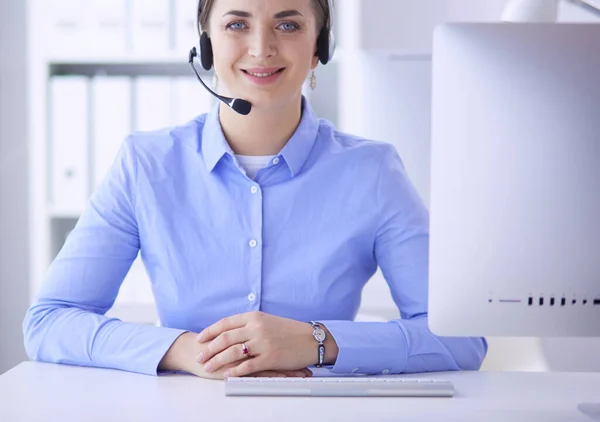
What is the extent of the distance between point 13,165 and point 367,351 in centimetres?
179

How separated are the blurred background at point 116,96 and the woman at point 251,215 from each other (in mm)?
911

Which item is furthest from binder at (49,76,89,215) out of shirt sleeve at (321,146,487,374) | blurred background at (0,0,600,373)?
shirt sleeve at (321,146,487,374)

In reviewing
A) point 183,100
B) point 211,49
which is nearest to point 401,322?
point 211,49

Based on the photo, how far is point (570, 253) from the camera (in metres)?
1.01

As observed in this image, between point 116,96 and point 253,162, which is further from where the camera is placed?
point 116,96

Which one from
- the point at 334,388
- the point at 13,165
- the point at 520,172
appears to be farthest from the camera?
the point at 13,165

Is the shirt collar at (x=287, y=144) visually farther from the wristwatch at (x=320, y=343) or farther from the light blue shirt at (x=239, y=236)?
the wristwatch at (x=320, y=343)

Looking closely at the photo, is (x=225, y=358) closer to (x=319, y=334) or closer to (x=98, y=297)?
(x=319, y=334)

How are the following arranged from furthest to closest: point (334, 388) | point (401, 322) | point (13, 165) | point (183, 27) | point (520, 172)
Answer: point (13, 165) < point (183, 27) < point (401, 322) < point (334, 388) < point (520, 172)

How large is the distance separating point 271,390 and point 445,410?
0.73ft

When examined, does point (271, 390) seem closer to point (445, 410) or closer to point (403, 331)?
point (445, 410)

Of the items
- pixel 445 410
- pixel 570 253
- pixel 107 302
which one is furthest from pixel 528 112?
pixel 107 302

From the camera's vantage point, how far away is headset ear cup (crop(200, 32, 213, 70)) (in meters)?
1.63

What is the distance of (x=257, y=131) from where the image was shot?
5.41ft
